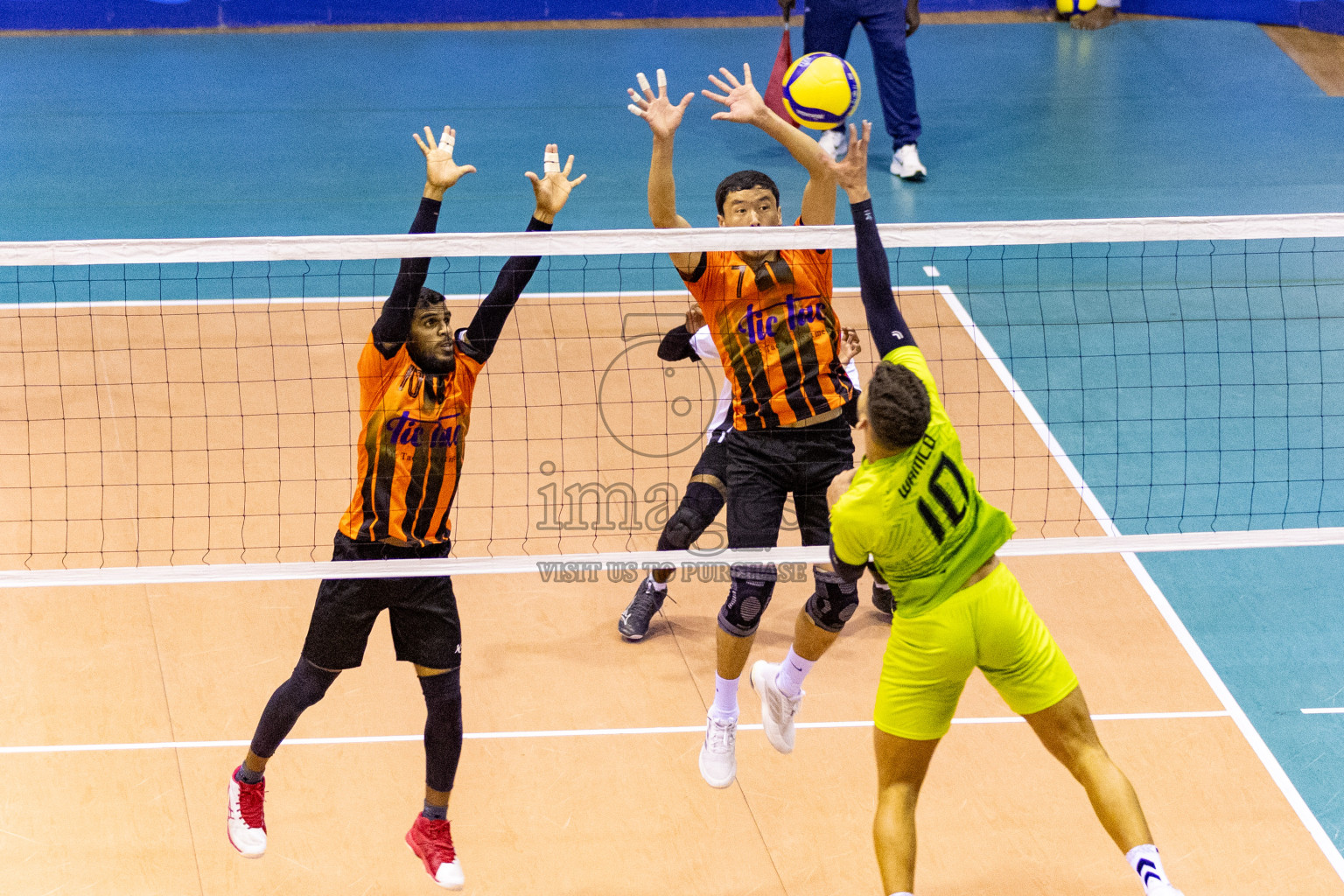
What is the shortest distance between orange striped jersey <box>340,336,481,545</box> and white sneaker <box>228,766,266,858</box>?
3.49 ft

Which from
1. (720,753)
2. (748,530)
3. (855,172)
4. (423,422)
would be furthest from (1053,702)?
(423,422)

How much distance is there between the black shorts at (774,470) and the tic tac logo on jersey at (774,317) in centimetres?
39

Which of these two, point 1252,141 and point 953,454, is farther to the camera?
point 1252,141

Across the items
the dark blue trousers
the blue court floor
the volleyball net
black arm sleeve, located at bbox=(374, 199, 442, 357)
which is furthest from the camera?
the dark blue trousers

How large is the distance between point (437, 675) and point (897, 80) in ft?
29.4

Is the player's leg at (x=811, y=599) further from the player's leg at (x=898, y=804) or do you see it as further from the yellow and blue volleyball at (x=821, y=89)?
the yellow and blue volleyball at (x=821, y=89)

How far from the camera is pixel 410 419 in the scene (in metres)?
4.70

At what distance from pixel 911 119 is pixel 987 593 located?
29.1ft

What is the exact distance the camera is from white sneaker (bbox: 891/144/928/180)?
481 inches

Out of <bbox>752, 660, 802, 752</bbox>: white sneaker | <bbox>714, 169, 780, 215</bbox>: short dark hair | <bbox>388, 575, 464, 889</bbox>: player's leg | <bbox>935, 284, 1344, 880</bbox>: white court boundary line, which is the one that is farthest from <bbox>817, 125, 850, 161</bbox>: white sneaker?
<bbox>388, 575, 464, 889</bbox>: player's leg

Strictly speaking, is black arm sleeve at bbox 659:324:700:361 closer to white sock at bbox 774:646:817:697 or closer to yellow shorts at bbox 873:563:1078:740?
white sock at bbox 774:646:817:697

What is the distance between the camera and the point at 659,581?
A: 6.54 metres

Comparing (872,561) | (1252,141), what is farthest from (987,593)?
(1252,141)

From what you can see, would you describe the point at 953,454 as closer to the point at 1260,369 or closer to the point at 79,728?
the point at 79,728
